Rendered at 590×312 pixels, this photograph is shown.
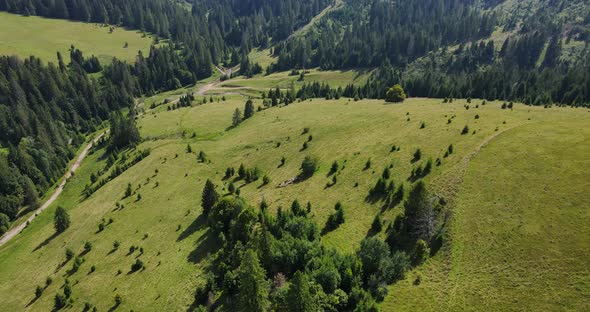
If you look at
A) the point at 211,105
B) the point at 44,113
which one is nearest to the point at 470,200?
the point at 211,105

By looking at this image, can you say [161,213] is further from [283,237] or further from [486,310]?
[486,310]

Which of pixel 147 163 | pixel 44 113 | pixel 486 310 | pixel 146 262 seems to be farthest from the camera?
pixel 44 113

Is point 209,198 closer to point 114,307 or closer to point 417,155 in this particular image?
point 114,307

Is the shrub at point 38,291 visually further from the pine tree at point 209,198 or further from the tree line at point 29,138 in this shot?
the tree line at point 29,138

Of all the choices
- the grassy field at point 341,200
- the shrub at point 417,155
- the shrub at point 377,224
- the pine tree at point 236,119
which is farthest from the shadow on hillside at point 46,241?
the shrub at point 417,155

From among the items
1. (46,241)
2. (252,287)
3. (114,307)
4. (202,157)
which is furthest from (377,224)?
(46,241)

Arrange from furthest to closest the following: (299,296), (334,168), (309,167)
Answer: (309,167), (334,168), (299,296)

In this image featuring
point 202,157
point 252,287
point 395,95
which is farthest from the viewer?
point 395,95
